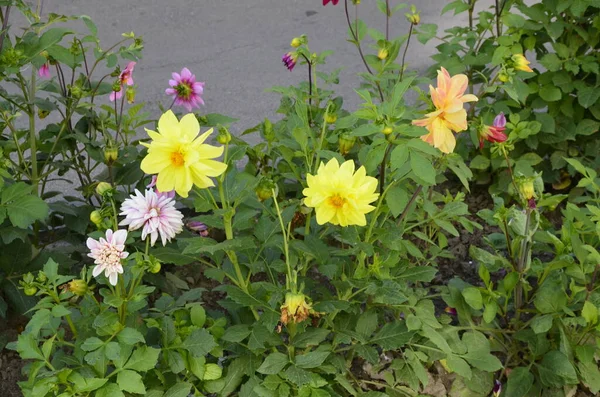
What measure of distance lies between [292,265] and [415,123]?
42 cm

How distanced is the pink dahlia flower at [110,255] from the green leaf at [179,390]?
0.28m

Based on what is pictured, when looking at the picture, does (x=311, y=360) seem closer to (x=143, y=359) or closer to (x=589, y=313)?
(x=143, y=359)

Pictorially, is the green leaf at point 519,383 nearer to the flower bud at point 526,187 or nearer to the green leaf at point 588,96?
the flower bud at point 526,187

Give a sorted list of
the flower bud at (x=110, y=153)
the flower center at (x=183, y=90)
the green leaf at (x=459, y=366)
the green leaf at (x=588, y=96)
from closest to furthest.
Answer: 1. the green leaf at (x=459, y=366)
2. the flower bud at (x=110, y=153)
3. the flower center at (x=183, y=90)
4. the green leaf at (x=588, y=96)

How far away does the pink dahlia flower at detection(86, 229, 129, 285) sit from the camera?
1.44 metres

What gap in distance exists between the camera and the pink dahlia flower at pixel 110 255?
1441mm

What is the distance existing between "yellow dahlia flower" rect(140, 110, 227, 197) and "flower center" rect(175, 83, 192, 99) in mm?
823

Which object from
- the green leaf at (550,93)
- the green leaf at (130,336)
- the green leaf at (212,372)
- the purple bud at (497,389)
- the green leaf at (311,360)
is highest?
the green leaf at (130,336)

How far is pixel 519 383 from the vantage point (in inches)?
70.3

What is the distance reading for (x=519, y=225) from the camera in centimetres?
174

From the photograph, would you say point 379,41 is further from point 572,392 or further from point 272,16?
point 272,16

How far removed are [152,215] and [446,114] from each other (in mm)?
555

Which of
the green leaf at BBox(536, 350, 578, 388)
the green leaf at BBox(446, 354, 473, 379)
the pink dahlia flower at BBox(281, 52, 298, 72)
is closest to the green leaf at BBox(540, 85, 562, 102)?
the pink dahlia flower at BBox(281, 52, 298, 72)

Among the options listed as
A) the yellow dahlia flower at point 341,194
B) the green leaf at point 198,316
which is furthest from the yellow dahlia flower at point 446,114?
the green leaf at point 198,316
